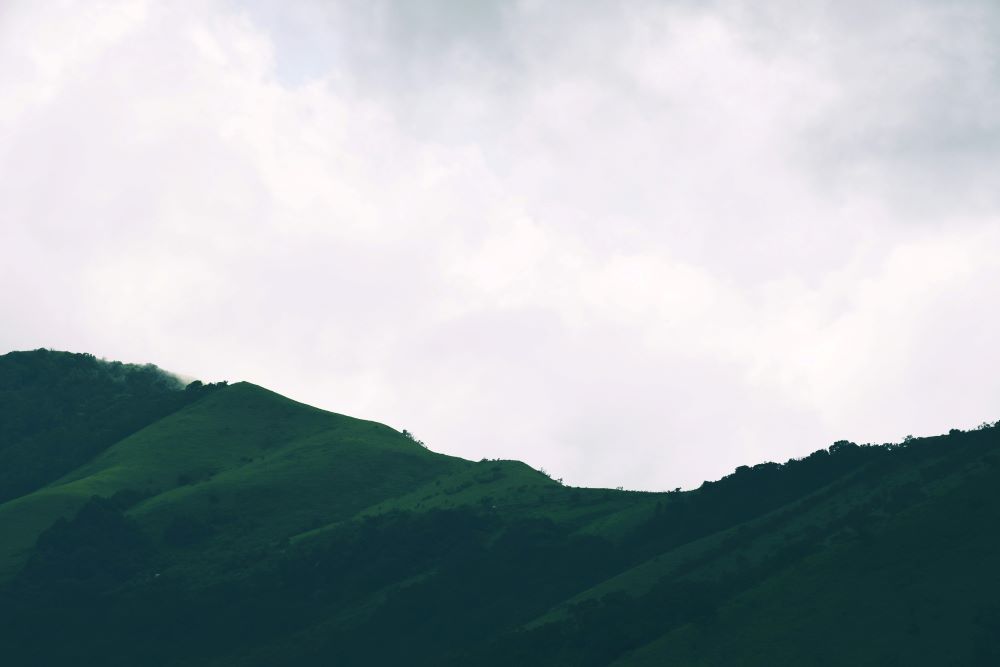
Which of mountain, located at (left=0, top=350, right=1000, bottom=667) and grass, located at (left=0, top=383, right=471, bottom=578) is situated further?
grass, located at (left=0, top=383, right=471, bottom=578)

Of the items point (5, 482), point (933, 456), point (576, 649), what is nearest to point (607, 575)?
point (576, 649)

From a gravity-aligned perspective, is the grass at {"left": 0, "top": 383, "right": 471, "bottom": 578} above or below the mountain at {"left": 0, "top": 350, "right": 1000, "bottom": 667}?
above

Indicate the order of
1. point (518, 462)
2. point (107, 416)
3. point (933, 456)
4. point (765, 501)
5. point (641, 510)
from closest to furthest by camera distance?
1. point (933, 456)
2. point (765, 501)
3. point (641, 510)
4. point (518, 462)
5. point (107, 416)

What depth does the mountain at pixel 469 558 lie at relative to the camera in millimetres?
87375

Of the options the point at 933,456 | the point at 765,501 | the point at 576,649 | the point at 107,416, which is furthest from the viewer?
the point at 107,416

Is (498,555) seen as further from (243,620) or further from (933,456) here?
(933,456)

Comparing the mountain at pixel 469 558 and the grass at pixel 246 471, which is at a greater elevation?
the grass at pixel 246 471

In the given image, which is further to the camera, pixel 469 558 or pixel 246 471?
pixel 246 471

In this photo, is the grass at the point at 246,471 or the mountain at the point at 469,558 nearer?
the mountain at the point at 469,558

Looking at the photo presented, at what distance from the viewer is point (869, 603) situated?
85.9 meters

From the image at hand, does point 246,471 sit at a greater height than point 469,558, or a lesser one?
greater

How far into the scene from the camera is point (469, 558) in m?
127

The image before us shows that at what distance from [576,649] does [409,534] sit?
44441 millimetres

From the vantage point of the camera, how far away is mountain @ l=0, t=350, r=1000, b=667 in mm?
87375
